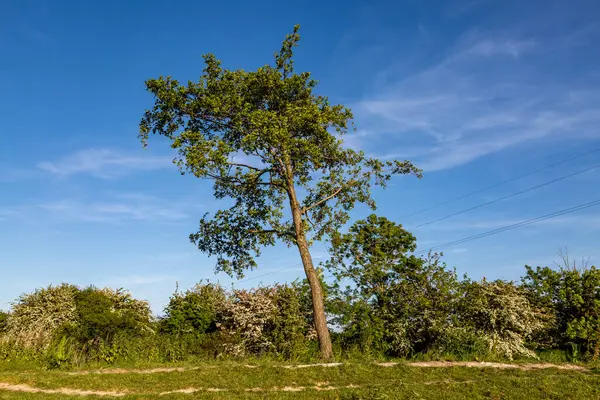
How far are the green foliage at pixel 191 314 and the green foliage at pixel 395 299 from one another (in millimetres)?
5532

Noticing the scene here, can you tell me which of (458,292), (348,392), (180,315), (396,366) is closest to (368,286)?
(458,292)

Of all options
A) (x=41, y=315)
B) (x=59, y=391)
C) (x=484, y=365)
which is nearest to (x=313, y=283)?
(x=484, y=365)

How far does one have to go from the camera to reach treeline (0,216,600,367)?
1838 cm

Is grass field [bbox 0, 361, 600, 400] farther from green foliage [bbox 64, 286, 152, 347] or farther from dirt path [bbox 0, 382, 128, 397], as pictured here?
green foliage [bbox 64, 286, 152, 347]

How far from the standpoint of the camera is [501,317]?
1866 centimetres

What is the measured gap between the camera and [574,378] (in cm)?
1306

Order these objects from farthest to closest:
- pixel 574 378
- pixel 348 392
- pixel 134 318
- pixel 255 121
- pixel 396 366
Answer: pixel 134 318 < pixel 255 121 < pixel 396 366 < pixel 574 378 < pixel 348 392

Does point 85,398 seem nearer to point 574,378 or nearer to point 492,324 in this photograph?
point 574,378

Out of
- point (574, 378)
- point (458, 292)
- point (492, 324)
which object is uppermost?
point (458, 292)

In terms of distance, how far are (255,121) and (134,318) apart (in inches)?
456

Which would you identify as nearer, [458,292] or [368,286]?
[458,292]

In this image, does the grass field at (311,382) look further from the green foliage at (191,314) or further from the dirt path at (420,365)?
the green foliage at (191,314)

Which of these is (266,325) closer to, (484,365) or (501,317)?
(484,365)

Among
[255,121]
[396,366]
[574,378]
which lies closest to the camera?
[574,378]
